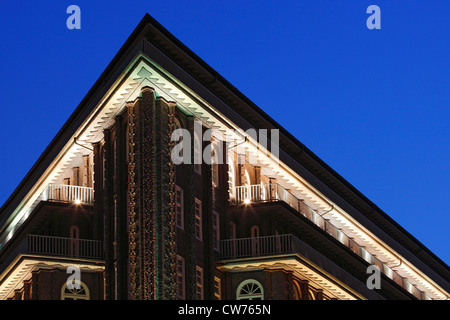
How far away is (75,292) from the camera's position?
6169cm

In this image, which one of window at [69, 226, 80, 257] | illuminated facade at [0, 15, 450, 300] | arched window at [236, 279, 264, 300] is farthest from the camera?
arched window at [236, 279, 264, 300]

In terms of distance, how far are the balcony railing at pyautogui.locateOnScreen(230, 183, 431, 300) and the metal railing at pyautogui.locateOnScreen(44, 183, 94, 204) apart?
6.74 meters

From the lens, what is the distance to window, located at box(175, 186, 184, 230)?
5916cm

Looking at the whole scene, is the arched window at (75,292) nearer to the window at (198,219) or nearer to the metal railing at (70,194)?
the metal railing at (70,194)

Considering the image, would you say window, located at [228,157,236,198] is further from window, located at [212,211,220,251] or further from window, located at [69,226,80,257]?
window, located at [69,226,80,257]

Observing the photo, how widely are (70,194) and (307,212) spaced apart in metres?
12.6

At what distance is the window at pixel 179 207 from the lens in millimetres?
59156

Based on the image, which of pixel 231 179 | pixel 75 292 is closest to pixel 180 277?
pixel 75 292

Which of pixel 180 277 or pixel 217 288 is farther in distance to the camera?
pixel 217 288

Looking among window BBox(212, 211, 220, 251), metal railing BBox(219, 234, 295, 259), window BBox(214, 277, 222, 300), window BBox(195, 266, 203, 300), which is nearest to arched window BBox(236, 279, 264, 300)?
window BBox(214, 277, 222, 300)

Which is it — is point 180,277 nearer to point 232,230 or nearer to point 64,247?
point 232,230

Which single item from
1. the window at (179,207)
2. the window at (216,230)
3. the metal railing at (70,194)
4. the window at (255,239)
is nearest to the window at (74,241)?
the metal railing at (70,194)

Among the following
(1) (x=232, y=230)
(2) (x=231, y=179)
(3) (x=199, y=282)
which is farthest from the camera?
(2) (x=231, y=179)

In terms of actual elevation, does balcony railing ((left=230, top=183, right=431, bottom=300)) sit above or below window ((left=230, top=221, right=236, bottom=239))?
above
